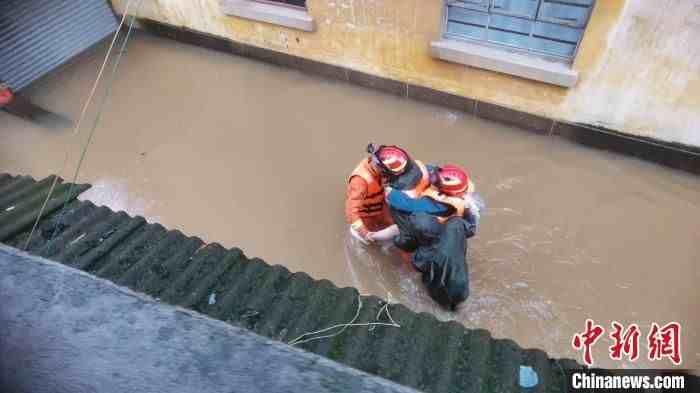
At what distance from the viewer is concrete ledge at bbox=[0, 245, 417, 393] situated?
1.50 metres

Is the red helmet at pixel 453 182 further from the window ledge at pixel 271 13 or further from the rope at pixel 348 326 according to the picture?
the window ledge at pixel 271 13

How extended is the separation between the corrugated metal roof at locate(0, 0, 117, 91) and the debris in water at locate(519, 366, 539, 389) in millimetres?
7787

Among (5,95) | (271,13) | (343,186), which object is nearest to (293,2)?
(271,13)

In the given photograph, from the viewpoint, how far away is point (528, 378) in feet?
6.29

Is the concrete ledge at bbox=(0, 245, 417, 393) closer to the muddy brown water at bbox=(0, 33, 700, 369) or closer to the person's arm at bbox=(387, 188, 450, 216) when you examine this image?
the person's arm at bbox=(387, 188, 450, 216)

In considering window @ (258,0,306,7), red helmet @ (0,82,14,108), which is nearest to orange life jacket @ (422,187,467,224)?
window @ (258,0,306,7)

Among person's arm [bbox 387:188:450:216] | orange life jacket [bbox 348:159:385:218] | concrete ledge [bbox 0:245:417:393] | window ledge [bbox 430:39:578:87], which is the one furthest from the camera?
window ledge [bbox 430:39:578:87]

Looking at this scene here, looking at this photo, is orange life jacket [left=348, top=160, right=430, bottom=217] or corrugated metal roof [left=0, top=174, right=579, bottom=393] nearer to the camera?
corrugated metal roof [left=0, top=174, right=579, bottom=393]

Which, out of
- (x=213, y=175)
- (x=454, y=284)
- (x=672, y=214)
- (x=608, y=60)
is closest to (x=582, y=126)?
(x=608, y=60)

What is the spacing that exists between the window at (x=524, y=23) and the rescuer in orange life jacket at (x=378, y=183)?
89.8 inches

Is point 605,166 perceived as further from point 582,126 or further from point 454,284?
point 454,284

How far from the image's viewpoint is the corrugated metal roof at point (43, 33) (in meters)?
6.28

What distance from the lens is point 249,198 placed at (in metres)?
5.21

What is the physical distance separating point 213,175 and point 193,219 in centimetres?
68
